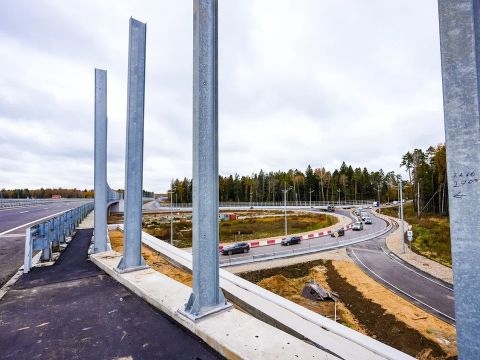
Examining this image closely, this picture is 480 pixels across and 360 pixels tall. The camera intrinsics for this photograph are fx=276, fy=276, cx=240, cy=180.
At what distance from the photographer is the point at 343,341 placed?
3525 mm

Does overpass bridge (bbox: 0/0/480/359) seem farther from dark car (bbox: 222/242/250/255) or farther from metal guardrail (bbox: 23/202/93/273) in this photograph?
dark car (bbox: 222/242/250/255)

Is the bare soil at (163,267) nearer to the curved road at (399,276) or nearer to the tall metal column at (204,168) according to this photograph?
the tall metal column at (204,168)

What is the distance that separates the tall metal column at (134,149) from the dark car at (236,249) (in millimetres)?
20336

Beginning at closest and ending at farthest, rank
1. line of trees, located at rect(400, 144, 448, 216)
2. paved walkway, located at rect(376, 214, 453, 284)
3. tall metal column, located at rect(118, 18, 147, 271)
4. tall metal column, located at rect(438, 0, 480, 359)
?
tall metal column, located at rect(438, 0, 480, 359) → tall metal column, located at rect(118, 18, 147, 271) → paved walkway, located at rect(376, 214, 453, 284) → line of trees, located at rect(400, 144, 448, 216)

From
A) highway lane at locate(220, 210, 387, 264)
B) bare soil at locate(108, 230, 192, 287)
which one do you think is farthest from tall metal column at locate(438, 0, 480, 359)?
highway lane at locate(220, 210, 387, 264)

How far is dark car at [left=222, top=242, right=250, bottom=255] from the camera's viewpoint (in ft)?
86.3

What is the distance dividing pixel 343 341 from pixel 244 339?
4.16 ft

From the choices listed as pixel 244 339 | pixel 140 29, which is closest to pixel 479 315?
pixel 244 339

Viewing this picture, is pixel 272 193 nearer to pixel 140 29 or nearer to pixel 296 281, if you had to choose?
pixel 296 281

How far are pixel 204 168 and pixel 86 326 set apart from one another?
117 inches

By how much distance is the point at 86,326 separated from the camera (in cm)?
416

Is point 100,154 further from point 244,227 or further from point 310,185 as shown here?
point 310,185

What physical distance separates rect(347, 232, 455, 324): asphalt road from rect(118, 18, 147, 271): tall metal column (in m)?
15.2

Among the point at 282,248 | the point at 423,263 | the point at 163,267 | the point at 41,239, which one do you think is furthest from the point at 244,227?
the point at 41,239
